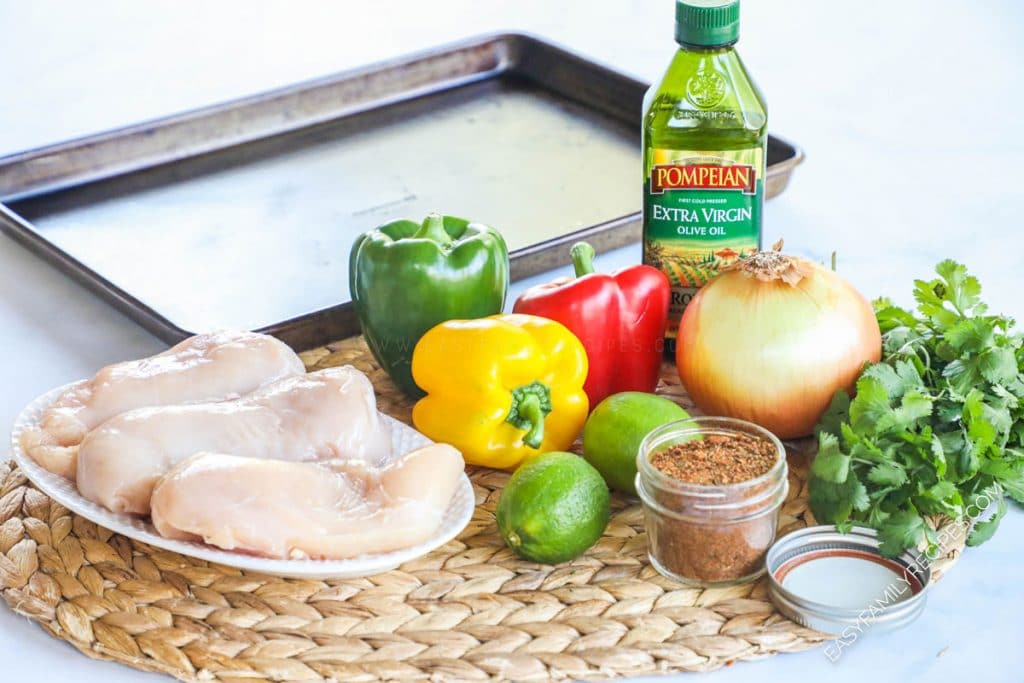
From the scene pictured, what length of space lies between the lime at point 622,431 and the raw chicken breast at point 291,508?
22 cm

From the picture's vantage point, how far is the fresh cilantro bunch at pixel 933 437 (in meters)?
1.50

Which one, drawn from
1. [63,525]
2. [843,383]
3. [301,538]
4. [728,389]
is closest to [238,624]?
[301,538]

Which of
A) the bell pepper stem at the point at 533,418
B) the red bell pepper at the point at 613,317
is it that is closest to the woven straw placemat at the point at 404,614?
the bell pepper stem at the point at 533,418

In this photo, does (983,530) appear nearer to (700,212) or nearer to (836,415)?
(836,415)

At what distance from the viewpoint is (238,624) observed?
A: 144 cm

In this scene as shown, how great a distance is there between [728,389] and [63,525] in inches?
31.6

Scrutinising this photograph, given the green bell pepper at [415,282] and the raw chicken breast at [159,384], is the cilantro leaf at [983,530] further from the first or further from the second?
the raw chicken breast at [159,384]

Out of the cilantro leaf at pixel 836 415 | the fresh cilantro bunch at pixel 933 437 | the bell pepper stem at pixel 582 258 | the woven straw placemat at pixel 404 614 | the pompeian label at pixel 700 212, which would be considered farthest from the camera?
the bell pepper stem at pixel 582 258

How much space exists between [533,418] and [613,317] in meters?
0.23

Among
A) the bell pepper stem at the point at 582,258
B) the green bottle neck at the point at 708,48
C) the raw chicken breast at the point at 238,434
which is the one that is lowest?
the raw chicken breast at the point at 238,434

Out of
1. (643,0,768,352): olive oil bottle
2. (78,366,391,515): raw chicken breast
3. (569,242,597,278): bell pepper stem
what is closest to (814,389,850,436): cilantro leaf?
(643,0,768,352): olive oil bottle

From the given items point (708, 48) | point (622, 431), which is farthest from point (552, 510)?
point (708, 48)

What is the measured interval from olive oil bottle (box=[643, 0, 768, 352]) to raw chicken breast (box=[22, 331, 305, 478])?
0.53 meters

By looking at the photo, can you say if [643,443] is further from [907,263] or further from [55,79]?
[55,79]
